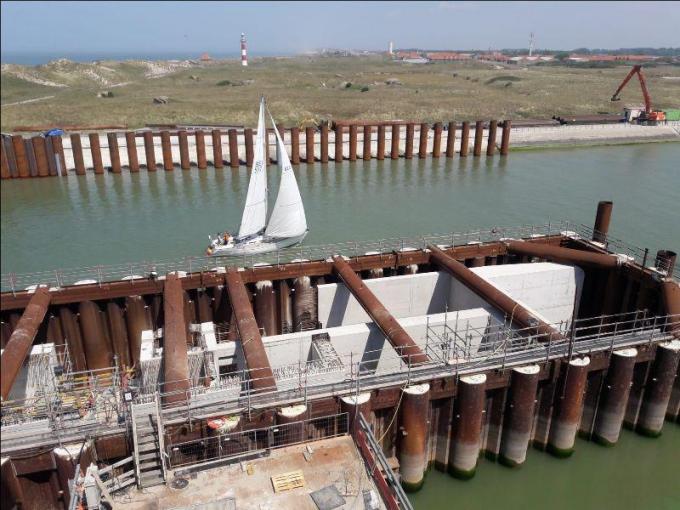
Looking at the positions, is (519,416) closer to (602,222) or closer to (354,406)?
(354,406)

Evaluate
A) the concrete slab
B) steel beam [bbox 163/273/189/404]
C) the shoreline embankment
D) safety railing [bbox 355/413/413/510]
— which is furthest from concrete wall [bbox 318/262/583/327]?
the shoreline embankment

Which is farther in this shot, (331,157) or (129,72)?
(129,72)

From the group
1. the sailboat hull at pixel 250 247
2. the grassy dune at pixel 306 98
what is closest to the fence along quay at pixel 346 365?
the sailboat hull at pixel 250 247

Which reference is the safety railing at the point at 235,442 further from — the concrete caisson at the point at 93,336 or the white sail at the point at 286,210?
the white sail at the point at 286,210

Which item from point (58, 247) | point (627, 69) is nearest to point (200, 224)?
point (58, 247)

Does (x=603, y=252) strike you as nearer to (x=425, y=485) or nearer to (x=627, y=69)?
(x=425, y=485)

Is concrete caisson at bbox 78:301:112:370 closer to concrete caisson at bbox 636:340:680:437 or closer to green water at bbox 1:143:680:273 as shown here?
green water at bbox 1:143:680:273
